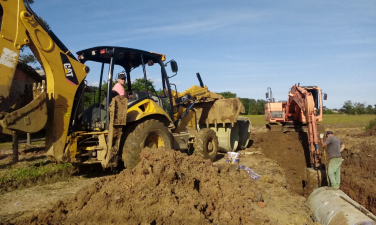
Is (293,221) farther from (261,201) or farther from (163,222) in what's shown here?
(163,222)

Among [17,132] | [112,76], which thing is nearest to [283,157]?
[112,76]

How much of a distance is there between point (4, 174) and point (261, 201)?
18.1ft

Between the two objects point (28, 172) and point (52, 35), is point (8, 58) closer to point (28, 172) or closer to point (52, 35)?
point (52, 35)

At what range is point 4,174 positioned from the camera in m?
6.75

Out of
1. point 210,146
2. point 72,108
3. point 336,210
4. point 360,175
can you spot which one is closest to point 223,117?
point 210,146

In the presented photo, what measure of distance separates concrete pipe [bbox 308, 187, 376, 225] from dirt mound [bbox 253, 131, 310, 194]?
1.43 meters

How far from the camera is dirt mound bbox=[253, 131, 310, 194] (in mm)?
7761

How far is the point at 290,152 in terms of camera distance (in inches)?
411

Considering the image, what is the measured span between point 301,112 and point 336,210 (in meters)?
7.38

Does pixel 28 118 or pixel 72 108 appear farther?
pixel 72 108

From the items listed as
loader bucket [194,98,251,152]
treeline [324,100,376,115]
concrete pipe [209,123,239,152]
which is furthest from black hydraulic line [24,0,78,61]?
treeline [324,100,376,115]

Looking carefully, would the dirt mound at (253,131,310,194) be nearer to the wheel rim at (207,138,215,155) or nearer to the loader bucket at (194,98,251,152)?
the loader bucket at (194,98,251,152)

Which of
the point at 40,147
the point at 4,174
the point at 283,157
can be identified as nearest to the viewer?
the point at 4,174

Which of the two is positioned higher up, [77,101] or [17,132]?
[77,101]
